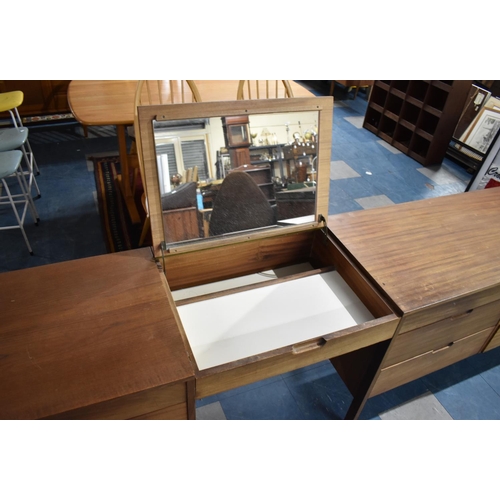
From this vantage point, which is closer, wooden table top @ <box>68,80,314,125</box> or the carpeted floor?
wooden table top @ <box>68,80,314,125</box>

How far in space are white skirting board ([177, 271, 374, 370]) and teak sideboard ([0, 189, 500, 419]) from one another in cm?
8

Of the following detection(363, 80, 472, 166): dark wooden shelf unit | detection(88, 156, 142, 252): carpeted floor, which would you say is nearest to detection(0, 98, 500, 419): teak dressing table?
detection(88, 156, 142, 252): carpeted floor

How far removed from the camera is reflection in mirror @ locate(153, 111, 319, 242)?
3.78ft

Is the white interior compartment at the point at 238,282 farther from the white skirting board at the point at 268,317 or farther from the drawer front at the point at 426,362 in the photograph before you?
the drawer front at the point at 426,362

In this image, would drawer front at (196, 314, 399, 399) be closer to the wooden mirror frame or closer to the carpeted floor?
the wooden mirror frame

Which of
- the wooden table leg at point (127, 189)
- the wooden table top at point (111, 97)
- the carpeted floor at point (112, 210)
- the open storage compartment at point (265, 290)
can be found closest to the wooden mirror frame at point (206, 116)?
the open storage compartment at point (265, 290)

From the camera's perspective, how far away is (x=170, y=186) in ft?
3.81

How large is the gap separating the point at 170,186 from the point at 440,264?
895mm

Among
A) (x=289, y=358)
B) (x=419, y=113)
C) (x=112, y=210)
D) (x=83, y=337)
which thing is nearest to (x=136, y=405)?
(x=83, y=337)

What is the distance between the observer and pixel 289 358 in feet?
3.43

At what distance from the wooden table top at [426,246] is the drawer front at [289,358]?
11 centimetres

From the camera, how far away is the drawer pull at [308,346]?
3.44ft

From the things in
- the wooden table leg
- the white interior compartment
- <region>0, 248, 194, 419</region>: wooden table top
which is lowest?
the wooden table leg

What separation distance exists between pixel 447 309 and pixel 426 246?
23 cm
